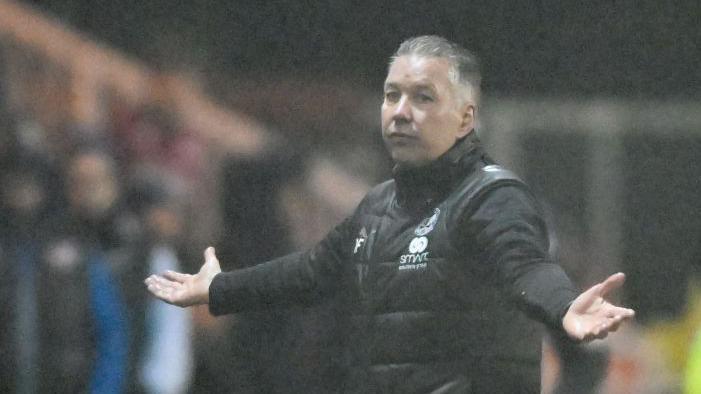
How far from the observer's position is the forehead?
515 cm

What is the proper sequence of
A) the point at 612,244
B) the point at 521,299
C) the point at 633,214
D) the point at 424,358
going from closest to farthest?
the point at 521,299 < the point at 424,358 < the point at 612,244 < the point at 633,214

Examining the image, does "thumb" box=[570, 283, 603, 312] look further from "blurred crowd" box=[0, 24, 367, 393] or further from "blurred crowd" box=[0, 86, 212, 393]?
"blurred crowd" box=[0, 86, 212, 393]

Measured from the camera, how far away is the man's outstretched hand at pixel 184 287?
5617 mm

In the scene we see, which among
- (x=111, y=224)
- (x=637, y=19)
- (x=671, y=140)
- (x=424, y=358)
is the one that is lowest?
(x=424, y=358)

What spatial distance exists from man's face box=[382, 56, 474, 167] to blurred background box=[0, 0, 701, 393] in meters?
1.91

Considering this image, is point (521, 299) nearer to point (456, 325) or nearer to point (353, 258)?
point (456, 325)

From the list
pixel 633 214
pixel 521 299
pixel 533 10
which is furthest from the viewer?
pixel 533 10

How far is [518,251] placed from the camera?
475 centimetres

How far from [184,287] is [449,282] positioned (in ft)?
3.45

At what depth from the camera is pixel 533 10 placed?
13930 millimetres

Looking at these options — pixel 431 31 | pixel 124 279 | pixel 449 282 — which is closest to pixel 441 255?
pixel 449 282

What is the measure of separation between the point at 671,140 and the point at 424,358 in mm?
7738

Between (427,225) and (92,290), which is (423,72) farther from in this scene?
(92,290)

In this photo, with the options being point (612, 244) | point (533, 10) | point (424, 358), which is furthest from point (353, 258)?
point (533, 10)
